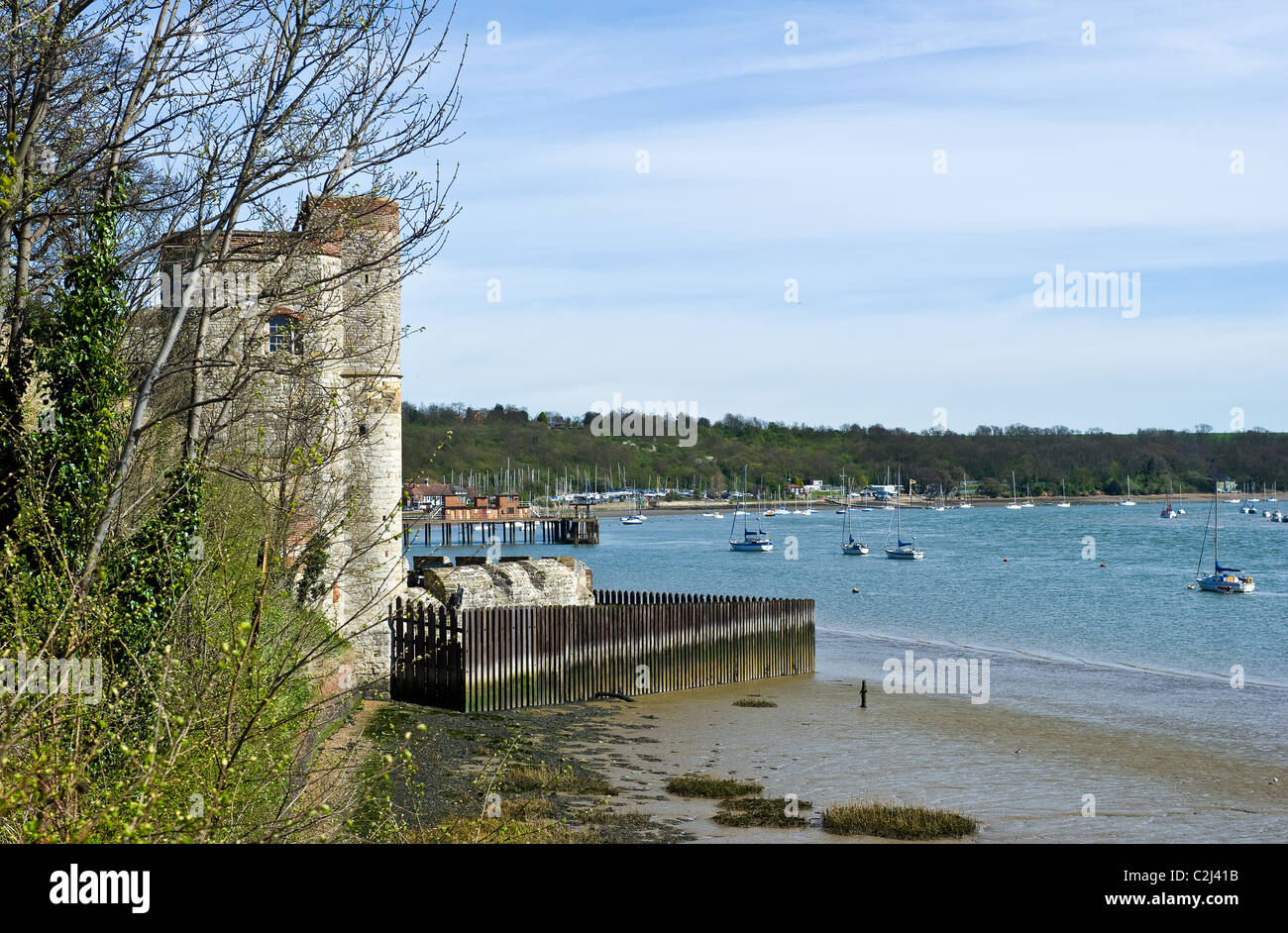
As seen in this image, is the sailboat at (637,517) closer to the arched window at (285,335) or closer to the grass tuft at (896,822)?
the arched window at (285,335)

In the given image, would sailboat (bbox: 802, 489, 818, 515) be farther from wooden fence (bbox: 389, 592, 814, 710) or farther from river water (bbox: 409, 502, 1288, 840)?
wooden fence (bbox: 389, 592, 814, 710)

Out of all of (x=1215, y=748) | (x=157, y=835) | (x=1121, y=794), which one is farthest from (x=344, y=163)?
(x=1215, y=748)

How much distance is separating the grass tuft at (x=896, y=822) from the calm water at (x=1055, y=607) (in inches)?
456

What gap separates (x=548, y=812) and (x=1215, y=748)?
15.1 meters

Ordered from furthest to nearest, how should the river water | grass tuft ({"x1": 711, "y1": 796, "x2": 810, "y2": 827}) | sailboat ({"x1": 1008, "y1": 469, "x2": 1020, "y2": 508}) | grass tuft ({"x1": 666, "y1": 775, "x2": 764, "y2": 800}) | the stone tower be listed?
sailboat ({"x1": 1008, "y1": 469, "x2": 1020, "y2": 508}) → the river water → grass tuft ({"x1": 666, "y1": 775, "x2": 764, "y2": 800}) → grass tuft ({"x1": 711, "y1": 796, "x2": 810, "y2": 827}) → the stone tower

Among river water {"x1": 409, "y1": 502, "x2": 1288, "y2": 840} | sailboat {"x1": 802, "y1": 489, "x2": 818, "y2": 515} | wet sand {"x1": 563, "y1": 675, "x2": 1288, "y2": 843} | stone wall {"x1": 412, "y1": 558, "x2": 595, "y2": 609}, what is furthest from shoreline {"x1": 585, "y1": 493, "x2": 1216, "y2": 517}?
wet sand {"x1": 563, "y1": 675, "x2": 1288, "y2": 843}

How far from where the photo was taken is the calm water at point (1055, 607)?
28.6m

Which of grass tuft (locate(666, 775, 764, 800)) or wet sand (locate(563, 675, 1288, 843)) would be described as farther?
grass tuft (locate(666, 775, 764, 800))

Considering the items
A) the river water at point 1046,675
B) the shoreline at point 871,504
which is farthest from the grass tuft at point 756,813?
the shoreline at point 871,504

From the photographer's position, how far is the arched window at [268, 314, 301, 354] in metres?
11.7

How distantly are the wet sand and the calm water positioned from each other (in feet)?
10.4

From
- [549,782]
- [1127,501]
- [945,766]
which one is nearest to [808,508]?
[1127,501]
